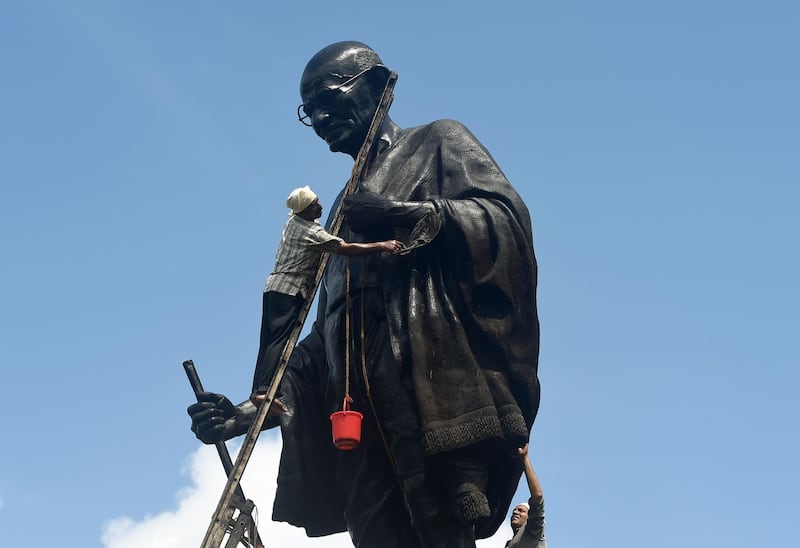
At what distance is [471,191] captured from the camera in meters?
8.92

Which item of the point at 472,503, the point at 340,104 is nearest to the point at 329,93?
the point at 340,104

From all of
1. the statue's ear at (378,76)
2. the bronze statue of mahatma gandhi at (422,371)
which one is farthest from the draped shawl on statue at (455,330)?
the statue's ear at (378,76)

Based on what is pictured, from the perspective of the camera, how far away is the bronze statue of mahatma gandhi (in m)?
8.10

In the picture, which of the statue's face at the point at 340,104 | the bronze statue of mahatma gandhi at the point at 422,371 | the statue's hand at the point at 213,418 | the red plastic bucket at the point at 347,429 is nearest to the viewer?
the red plastic bucket at the point at 347,429

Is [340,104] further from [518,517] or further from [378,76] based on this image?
[518,517]

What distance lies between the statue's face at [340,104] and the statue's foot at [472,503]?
2.96 m

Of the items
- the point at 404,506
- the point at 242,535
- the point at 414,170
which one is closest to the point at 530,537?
the point at 404,506

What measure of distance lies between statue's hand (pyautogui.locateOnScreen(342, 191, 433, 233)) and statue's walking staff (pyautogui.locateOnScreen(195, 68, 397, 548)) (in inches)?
7.6

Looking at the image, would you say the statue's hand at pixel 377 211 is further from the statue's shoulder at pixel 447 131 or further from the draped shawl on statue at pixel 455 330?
the statue's shoulder at pixel 447 131

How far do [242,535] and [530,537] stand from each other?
2.39 metres

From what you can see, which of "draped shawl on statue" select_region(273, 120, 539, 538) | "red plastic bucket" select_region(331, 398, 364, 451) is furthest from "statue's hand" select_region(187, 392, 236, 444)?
"red plastic bucket" select_region(331, 398, 364, 451)

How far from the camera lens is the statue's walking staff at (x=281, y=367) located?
752 centimetres

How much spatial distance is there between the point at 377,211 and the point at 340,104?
4.31 feet

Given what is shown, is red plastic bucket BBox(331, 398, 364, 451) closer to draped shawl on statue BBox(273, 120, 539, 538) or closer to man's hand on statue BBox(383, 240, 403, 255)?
draped shawl on statue BBox(273, 120, 539, 538)
